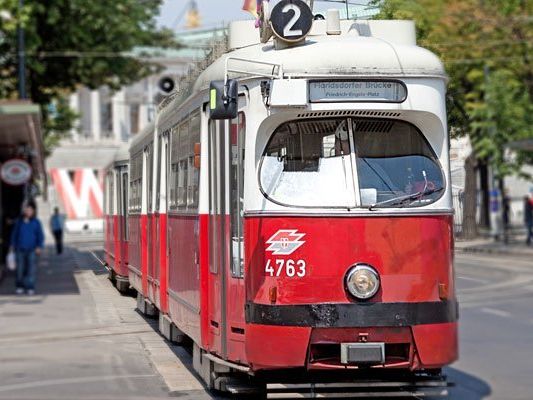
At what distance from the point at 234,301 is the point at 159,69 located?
125 ft

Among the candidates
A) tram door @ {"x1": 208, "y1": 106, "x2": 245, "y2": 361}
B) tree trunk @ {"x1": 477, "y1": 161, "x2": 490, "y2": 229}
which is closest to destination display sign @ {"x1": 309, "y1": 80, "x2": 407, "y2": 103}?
tram door @ {"x1": 208, "y1": 106, "x2": 245, "y2": 361}

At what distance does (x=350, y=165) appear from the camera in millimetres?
10016

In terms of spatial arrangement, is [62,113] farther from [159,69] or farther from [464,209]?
[464,209]

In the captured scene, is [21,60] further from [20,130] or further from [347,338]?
[347,338]

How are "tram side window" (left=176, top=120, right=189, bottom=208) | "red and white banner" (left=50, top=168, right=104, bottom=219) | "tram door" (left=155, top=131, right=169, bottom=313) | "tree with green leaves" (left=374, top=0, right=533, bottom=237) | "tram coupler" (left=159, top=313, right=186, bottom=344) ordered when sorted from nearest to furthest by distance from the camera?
1. "tram side window" (left=176, top=120, right=189, bottom=208)
2. "tram coupler" (left=159, top=313, right=186, bottom=344)
3. "tram door" (left=155, top=131, right=169, bottom=313)
4. "tree with green leaves" (left=374, top=0, right=533, bottom=237)
5. "red and white banner" (left=50, top=168, right=104, bottom=219)

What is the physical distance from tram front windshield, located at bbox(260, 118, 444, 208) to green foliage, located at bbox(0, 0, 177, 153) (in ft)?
100

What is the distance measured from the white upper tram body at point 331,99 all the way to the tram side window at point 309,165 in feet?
0.04

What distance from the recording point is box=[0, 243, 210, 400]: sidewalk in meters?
11.9

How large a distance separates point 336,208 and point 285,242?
0.43m

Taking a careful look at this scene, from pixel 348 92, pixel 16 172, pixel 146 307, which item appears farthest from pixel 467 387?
pixel 16 172

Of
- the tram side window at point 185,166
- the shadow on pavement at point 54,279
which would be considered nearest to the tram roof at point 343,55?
the tram side window at point 185,166

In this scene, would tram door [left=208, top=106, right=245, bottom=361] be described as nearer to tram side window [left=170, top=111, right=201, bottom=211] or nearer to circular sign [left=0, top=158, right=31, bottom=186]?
tram side window [left=170, top=111, right=201, bottom=211]

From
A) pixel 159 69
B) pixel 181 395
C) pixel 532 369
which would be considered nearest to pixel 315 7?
pixel 181 395

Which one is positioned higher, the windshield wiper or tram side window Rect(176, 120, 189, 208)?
tram side window Rect(176, 120, 189, 208)
